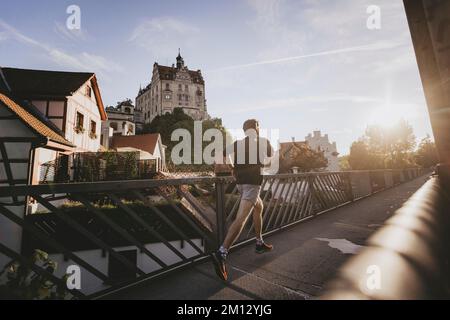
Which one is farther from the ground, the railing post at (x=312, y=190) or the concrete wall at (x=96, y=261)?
the railing post at (x=312, y=190)

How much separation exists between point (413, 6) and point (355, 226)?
431cm

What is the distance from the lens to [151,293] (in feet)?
7.53

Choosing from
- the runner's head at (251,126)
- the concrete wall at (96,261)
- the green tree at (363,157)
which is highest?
the green tree at (363,157)

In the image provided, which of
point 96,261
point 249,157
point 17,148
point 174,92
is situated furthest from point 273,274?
point 174,92

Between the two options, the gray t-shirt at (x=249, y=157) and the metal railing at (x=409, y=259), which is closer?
the metal railing at (x=409, y=259)

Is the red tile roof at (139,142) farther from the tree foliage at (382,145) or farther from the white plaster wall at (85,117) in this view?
the tree foliage at (382,145)

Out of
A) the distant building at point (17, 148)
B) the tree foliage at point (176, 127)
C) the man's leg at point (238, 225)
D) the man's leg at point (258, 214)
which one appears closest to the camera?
the man's leg at point (238, 225)

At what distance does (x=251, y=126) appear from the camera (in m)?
3.35

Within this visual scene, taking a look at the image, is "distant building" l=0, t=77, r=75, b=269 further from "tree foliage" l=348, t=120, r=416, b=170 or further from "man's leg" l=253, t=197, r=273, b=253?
"tree foliage" l=348, t=120, r=416, b=170

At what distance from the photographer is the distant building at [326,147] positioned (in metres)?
61.1

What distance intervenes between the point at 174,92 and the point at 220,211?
61.1m

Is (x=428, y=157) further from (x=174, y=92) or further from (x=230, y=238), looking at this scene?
(x=174, y=92)

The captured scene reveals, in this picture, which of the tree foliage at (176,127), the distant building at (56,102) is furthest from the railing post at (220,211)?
the tree foliage at (176,127)
